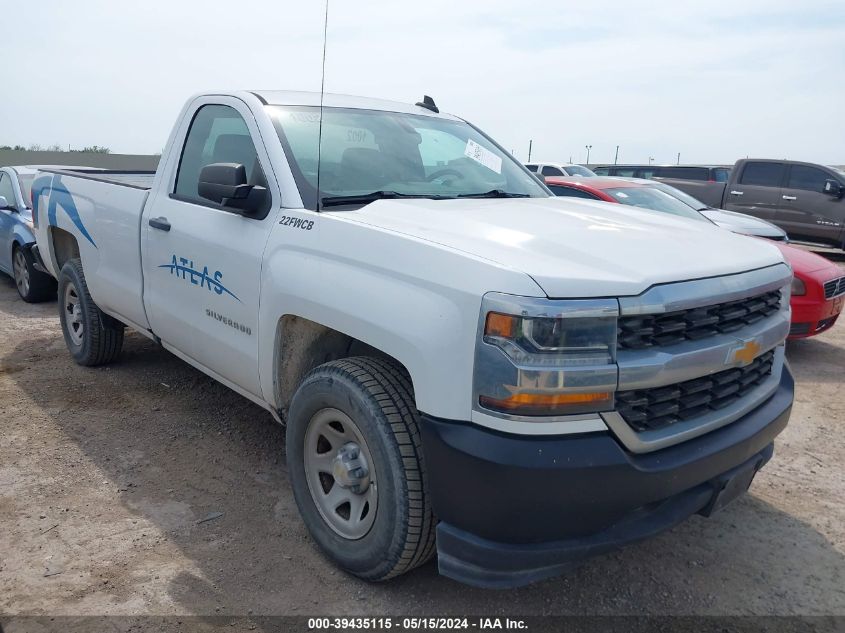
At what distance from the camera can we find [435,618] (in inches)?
104

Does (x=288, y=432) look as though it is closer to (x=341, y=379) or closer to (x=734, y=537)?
(x=341, y=379)

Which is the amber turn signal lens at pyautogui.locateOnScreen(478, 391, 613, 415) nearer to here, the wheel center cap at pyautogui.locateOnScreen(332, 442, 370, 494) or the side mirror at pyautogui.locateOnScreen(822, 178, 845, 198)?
the wheel center cap at pyautogui.locateOnScreen(332, 442, 370, 494)

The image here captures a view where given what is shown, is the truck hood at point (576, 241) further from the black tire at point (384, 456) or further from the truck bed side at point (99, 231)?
the truck bed side at point (99, 231)

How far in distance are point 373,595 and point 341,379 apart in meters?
0.86

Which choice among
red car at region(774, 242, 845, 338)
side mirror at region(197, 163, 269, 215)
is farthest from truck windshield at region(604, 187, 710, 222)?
side mirror at region(197, 163, 269, 215)

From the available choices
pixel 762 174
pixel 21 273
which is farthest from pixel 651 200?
pixel 762 174

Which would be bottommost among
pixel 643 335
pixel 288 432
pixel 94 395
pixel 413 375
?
pixel 94 395

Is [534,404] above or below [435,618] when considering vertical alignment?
above

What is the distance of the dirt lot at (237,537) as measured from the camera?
8.96 ft

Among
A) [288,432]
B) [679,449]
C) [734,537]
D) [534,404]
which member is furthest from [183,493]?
[734,537]

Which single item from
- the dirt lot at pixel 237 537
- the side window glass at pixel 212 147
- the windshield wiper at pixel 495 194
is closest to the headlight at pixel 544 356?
the dirt lot at pixel 237 537

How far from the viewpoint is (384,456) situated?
8.05ft

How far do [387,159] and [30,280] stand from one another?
577cm

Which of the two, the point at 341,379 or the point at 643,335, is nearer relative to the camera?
the point at 643,335
